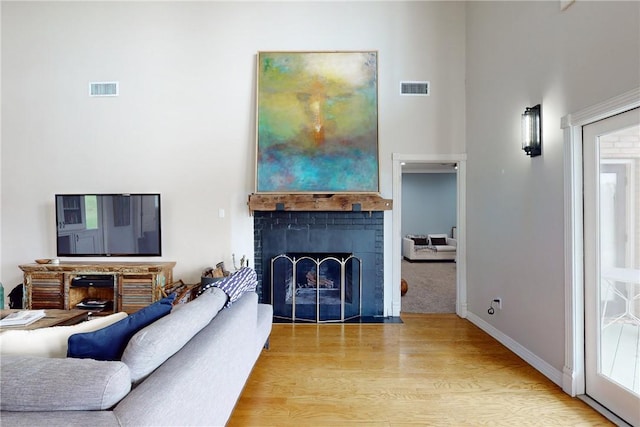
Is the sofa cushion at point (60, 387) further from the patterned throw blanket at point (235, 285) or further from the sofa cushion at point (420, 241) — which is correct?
the sofa cushion at point (420, 241)

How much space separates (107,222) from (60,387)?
3.44 m

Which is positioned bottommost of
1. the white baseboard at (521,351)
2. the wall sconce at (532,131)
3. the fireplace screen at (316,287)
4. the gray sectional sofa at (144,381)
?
the white baseboard at (521,351)

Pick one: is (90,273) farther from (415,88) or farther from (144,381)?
(415,88)

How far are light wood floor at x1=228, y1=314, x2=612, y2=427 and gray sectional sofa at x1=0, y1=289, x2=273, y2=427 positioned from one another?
0.62 m

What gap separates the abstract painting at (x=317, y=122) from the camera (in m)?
3.87

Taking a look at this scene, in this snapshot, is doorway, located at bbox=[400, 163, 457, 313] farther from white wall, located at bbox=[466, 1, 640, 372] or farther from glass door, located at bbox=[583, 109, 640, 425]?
glass door, located at bbox=[583, 109, 640, 425]

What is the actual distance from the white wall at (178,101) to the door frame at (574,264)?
178 centimetres

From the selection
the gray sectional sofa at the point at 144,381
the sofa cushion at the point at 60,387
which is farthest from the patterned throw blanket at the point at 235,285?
the sofa cushion at the point at 60,387

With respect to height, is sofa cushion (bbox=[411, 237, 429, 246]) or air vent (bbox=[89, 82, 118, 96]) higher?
air vent (bbox=[89, 82, 118, 96])

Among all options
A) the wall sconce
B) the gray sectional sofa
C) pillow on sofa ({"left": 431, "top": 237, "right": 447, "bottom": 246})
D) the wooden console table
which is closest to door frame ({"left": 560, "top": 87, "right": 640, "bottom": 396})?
the wall sconce

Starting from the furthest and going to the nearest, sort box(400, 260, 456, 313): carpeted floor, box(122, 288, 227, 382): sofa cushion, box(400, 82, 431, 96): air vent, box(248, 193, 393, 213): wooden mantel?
box(400, 260, 456, 313): carpeted floor < box(400, 82, 431, 96): air vent < box(248, 193, 393, 213): wooden mantel < box(122, 288, 227, 382): sofa cushion

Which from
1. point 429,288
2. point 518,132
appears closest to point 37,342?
point 518,132

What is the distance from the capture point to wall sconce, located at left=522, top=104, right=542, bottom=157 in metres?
2.58

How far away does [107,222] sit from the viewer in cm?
387
